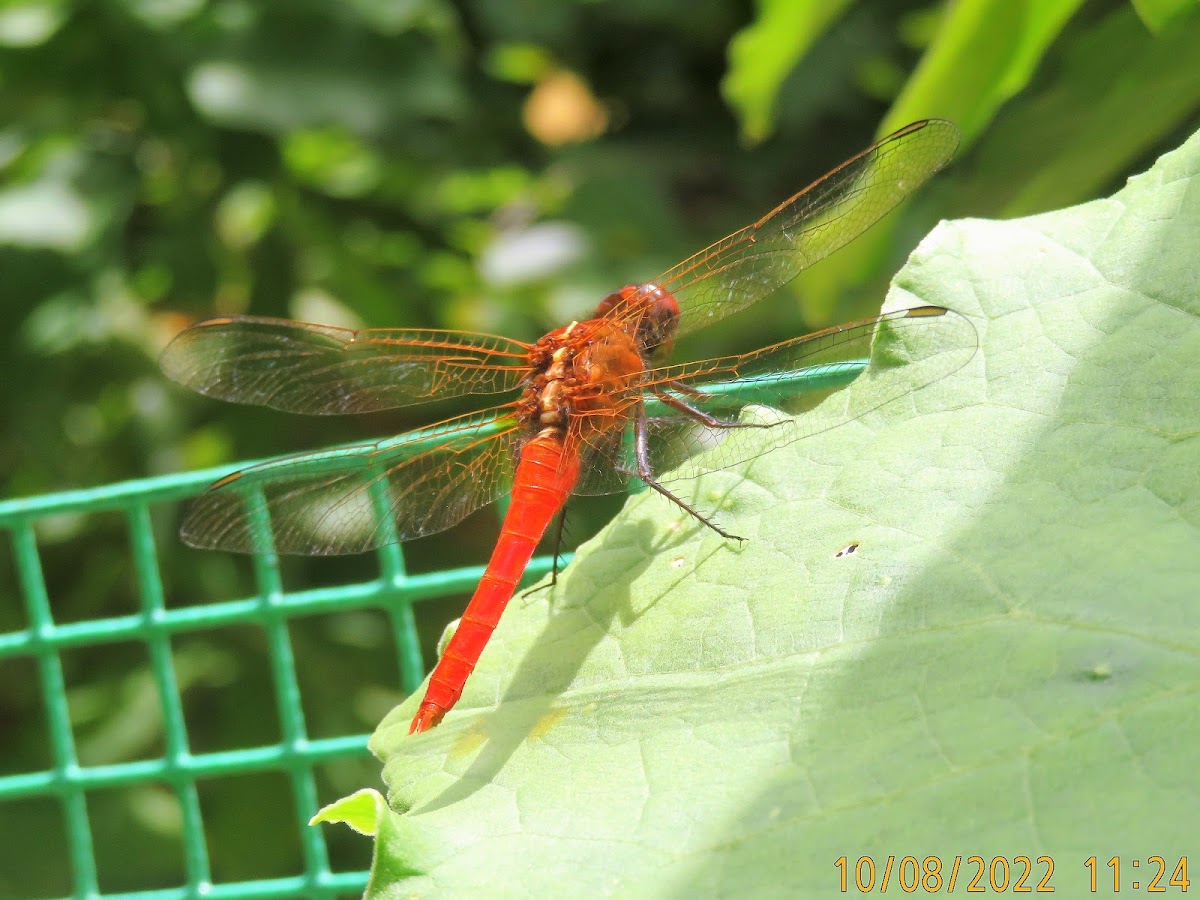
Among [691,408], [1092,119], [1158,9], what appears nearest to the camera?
[1158,9]

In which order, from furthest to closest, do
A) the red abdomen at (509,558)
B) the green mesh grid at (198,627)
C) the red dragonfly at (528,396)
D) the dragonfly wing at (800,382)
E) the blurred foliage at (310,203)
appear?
the blurred foliage at (310,203), the green mesh grid at (198,627), the red dragonfly at (528,396), the red abdomen at (509,558), the dragonfly wing at (800,382)

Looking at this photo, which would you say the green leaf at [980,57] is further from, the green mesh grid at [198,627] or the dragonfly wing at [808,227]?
the green mesh grid at [198,627]

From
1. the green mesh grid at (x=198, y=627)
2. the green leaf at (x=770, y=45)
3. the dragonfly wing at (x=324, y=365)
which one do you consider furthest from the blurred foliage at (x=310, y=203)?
the green mesh grid at (x=198, y=627)

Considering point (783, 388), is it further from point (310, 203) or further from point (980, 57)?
point (310, 203)

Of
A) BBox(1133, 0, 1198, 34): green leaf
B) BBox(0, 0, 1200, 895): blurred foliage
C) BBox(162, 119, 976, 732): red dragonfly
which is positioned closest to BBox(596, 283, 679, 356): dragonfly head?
BBox(162, 119, 976, 732): red dragonfly

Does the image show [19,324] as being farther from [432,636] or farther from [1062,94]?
[1062,94]

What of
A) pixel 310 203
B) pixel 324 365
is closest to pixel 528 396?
pixel 324 365
